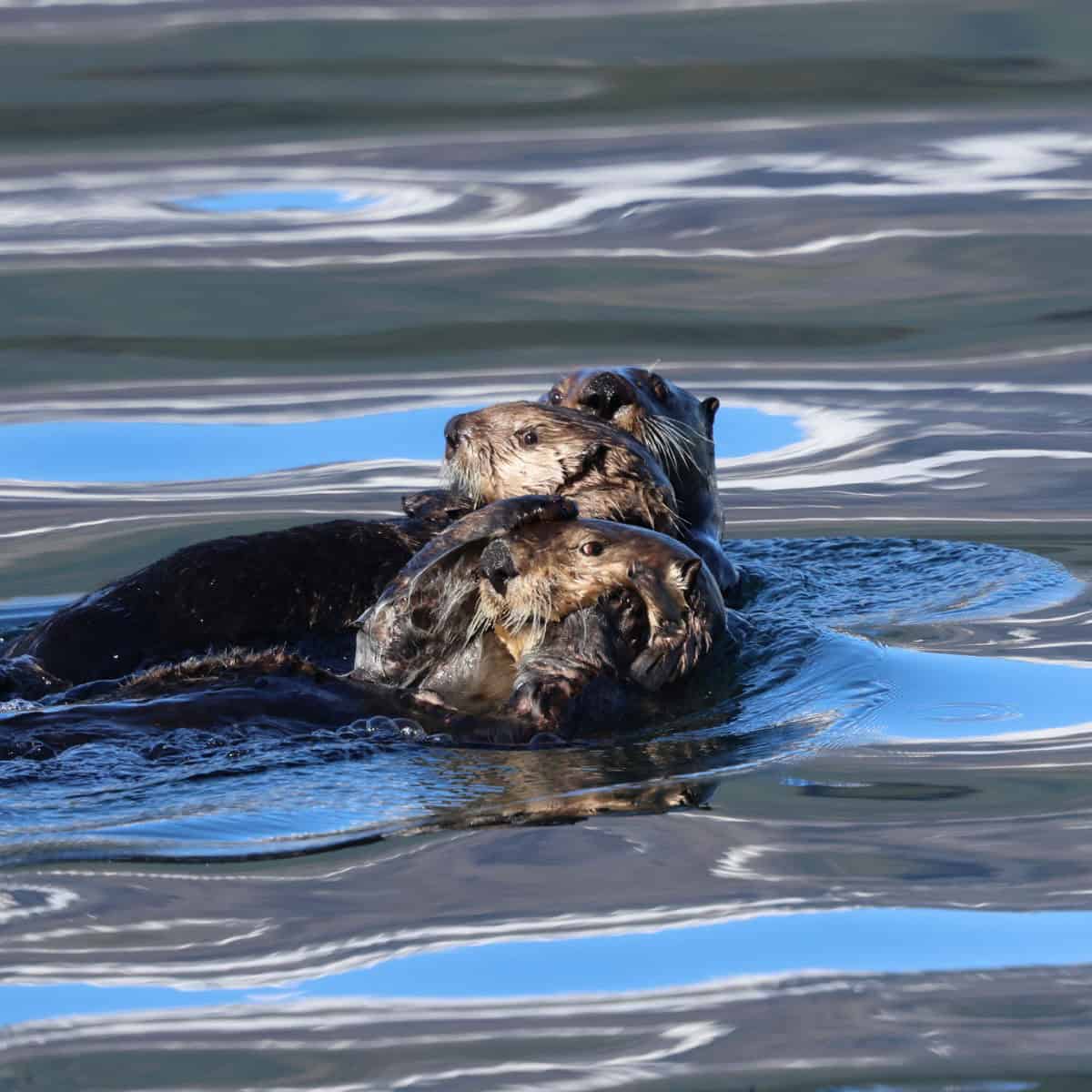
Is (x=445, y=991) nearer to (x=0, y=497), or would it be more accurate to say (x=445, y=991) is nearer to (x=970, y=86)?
(x=0, y=497)

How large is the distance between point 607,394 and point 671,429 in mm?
247

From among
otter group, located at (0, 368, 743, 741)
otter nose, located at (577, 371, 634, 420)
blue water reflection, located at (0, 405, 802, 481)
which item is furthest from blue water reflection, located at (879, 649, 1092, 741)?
blue water reflection, located at (0, 405, 802, 481)

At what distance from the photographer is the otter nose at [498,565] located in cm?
563

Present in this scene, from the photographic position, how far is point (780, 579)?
299 inches

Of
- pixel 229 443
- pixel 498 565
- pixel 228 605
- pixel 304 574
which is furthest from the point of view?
pixel 229 443

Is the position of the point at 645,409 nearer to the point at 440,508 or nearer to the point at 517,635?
the point at 440,508

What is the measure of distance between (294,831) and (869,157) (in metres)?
8.78

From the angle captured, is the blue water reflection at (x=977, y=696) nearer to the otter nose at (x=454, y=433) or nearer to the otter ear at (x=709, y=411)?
the otter ear at (x=709, y=411)

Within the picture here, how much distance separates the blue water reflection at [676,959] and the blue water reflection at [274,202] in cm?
860

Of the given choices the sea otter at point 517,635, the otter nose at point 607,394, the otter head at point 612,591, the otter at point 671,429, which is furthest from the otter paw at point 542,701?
the otter nose at point 607,394

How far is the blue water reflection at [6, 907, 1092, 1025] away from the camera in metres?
3.92

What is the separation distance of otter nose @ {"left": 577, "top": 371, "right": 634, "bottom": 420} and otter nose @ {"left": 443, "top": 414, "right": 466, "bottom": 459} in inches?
18.3

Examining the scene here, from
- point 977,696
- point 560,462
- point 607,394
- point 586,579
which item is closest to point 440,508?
point 560,462

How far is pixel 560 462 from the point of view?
6629mm
